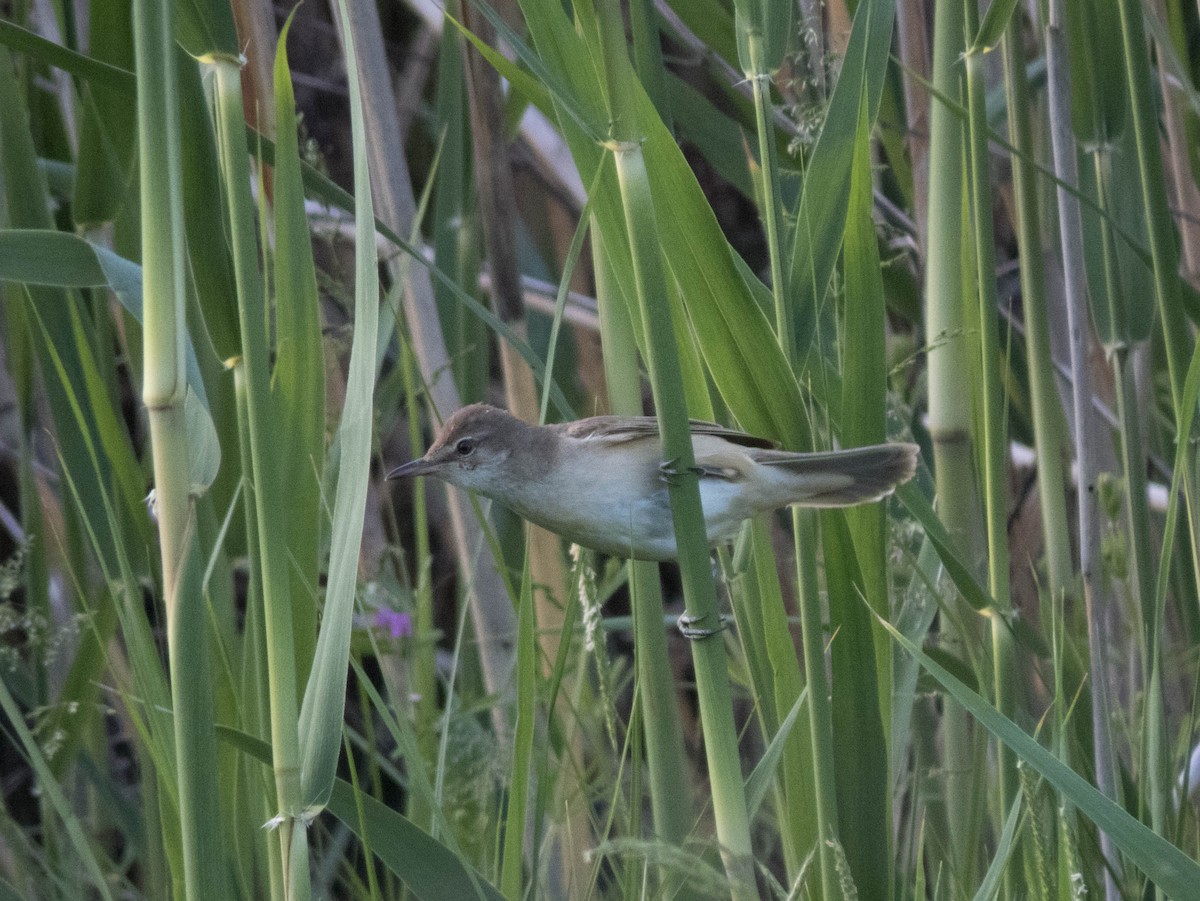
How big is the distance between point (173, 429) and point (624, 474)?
0.63 meters

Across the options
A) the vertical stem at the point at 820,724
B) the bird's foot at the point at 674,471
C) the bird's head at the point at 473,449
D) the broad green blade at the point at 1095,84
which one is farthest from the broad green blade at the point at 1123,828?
the broad green blade at the point at 1095,84

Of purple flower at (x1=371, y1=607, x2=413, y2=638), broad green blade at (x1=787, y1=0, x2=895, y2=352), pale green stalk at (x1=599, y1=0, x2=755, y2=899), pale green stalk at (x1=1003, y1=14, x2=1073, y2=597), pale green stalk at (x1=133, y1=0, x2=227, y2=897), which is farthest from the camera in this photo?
purple flower at (x1=371, y1=607, x2=413, y2=638)

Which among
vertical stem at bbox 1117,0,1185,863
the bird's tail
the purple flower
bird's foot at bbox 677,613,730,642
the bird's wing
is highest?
vertical stem at bbox 1117,0,1185,863

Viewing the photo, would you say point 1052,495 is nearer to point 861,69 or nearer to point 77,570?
point 861,69

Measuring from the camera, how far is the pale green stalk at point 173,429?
858mm

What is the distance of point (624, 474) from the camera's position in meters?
1.43

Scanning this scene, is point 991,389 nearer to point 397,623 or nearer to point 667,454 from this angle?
point 667,454

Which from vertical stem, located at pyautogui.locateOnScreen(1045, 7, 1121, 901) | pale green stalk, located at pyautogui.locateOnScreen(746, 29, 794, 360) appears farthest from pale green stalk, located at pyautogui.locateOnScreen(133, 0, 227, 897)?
vertical stem, located at pyautogui.locateOnScreen(1045, 7, 1121, 901)

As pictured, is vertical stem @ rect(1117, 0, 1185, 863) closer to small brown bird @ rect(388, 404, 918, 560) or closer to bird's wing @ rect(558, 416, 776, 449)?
small brown bird @ rect(388, 404, 918, 560)

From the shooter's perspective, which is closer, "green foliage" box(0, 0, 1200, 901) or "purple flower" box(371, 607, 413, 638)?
"green foliage" box(0, 0, 1200, 901)

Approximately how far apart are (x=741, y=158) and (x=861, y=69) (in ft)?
3.17

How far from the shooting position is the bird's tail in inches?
47.9

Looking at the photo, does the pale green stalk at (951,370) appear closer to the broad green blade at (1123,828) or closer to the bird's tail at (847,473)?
the bird's tail at (847,473)

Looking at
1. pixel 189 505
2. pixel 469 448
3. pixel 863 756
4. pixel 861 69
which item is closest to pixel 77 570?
pixel 469 448
